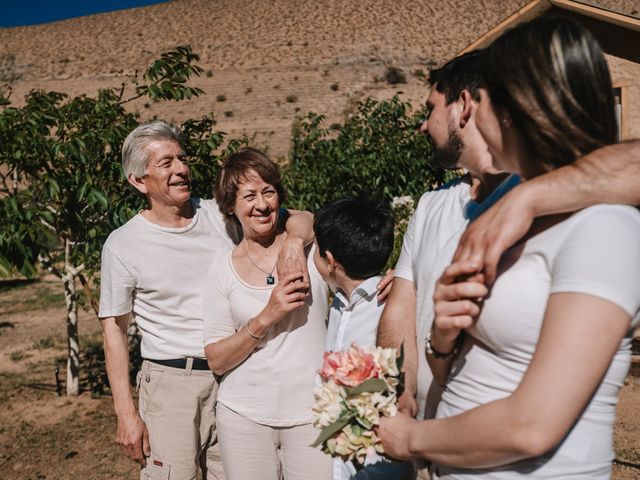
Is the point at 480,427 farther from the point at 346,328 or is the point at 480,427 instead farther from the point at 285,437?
the point at 285,437

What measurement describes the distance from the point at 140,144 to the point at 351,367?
70.6 inches

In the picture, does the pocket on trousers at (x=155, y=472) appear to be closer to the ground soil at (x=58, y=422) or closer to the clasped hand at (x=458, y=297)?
the clasped hand at (x=458, y=297)

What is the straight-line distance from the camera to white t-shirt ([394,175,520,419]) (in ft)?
5.80

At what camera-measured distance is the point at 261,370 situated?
243 cm

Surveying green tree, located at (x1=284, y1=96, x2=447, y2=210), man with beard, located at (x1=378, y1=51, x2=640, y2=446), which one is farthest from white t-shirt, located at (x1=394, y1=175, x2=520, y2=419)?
green tree, located at (x1=284, y1=96, x2=447, y2=210)

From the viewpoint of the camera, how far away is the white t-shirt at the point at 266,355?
241 centimetres

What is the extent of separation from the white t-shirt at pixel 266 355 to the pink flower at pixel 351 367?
0.86 metres

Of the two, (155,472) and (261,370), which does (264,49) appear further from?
(261,370)

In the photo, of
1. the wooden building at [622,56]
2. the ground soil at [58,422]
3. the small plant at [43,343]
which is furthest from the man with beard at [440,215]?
the wooden building at [622,56]

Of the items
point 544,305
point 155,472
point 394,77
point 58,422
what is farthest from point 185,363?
point 394,77

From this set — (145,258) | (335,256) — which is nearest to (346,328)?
(335,256)

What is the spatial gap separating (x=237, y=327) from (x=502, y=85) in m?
1.60

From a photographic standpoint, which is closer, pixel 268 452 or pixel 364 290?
pixel 364 290

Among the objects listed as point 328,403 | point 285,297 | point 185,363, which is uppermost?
point 285,297
